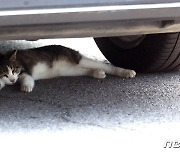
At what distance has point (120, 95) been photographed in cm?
274

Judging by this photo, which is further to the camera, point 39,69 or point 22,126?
point 39,69

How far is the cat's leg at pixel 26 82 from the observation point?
2842 mm

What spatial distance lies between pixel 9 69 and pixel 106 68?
667 mm

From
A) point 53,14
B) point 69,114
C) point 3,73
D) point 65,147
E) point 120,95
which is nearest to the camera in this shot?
point 53,14

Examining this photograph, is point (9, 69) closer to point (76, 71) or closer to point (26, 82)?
point (26, 82)

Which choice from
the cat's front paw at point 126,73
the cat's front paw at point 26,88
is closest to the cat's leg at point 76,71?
the cat's front paw at point 126,73

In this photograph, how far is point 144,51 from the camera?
303 centimetres

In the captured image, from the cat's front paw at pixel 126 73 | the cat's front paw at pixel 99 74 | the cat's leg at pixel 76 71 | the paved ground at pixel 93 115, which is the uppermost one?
the paved ground at pixel 93 115

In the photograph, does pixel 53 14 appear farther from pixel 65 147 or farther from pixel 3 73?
pixel 3 73

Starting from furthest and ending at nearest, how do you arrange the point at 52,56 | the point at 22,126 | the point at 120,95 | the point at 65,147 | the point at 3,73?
1. the point at 52,56
2. the point at 3,73
3. the point at 120,95
4. the point at 22,126
5. the point at 65,147

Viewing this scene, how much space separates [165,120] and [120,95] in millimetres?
460

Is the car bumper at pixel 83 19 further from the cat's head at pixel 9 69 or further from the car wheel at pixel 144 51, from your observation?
the cat's head at pixel 9 69

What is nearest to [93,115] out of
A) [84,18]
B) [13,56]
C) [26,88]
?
[26,88]

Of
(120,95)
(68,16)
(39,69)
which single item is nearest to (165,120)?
(120,95)
